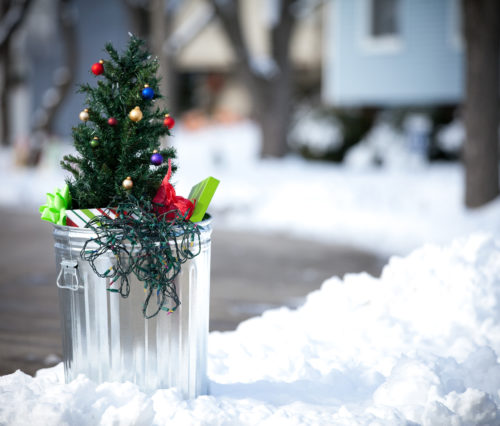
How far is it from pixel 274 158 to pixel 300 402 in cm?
1170

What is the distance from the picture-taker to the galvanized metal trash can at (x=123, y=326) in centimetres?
315

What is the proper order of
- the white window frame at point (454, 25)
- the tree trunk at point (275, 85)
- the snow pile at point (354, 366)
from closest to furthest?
the snow pile at point (354, 366) → the tree trunk at point (275, 85) → the white window frame at point (454, 25)

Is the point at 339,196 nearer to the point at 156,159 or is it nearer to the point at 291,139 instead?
the point at 291,139

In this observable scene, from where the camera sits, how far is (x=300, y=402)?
3.55 metres

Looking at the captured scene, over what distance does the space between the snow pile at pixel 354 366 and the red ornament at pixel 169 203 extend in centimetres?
85

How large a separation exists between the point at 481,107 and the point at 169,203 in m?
7.17

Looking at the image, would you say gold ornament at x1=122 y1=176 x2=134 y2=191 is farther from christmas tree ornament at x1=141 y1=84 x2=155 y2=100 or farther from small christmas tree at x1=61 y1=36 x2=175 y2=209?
christmas tree ornament at x1=141 y1=84 x2=155 y2=100

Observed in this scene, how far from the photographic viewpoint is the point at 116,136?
10.7 feet

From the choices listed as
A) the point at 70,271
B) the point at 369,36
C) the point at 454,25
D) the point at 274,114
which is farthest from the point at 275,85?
the point at 70,271

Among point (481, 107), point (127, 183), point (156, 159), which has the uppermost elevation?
point (481, 107)

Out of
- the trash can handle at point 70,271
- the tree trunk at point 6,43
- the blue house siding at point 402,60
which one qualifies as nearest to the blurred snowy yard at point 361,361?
the trash can handle at point 70,271

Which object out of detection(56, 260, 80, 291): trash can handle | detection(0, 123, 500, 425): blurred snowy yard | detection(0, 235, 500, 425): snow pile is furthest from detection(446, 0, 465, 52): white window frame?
detection(56, 260, 80, 291): trash can handle

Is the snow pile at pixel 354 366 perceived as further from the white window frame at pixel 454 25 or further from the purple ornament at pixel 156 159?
the white window frame at pixel 454 25

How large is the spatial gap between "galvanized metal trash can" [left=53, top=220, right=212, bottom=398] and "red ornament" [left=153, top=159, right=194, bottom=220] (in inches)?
4.4
